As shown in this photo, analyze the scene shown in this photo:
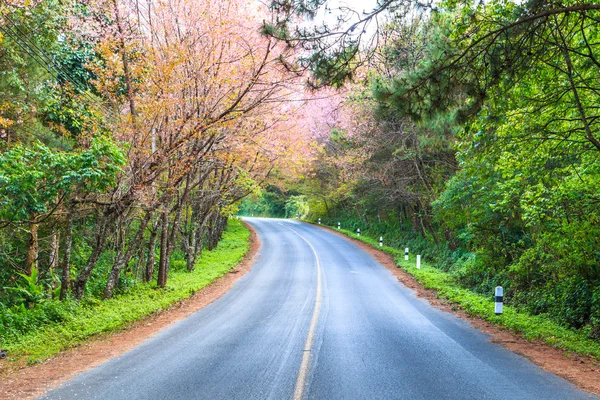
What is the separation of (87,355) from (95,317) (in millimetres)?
2523

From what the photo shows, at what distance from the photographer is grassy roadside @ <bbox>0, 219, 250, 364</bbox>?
760 centimetres

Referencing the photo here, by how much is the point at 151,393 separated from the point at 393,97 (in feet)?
18.1

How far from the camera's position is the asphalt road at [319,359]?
16.9 feet

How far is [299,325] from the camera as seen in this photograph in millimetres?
8953

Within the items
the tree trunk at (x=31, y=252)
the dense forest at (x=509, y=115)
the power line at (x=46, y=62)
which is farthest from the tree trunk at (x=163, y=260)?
the dense forest at (x=509, y=115)

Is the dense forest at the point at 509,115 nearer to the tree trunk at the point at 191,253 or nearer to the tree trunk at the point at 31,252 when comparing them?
the tree trunk at the point at 31,252

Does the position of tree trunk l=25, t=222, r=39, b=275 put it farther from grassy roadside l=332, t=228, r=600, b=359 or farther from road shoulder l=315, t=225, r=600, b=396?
grassy roadside l=332, t=228, r=600, b=359

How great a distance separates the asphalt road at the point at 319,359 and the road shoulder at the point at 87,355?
28cm

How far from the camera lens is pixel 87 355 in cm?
721

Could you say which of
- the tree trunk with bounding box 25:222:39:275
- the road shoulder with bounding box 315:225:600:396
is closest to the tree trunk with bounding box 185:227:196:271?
the tree trunk with bounding box 25:222:39:275

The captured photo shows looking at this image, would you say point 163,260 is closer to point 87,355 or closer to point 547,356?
point 87,355

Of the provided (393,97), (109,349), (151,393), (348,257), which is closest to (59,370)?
(109,349)

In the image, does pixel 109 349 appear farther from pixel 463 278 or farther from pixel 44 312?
pixel 463 278

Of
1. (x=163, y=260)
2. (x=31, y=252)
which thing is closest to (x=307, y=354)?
(x=31, y=252)
